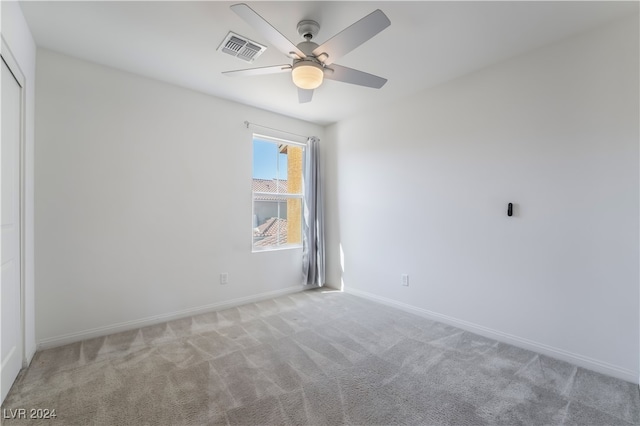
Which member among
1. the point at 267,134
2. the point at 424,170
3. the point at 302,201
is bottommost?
the point at 302,201

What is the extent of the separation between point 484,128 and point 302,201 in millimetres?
2546

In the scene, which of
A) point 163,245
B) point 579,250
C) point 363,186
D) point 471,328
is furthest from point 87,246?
point 579,250

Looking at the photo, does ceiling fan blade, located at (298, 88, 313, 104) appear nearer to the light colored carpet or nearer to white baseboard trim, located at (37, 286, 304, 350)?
the light colored carpet

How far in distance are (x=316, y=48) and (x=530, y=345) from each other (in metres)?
2.94

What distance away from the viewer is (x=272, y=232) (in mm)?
4016

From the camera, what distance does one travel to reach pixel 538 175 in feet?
7.88

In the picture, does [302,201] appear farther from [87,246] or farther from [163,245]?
[87,246]

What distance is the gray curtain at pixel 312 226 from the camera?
164 inches

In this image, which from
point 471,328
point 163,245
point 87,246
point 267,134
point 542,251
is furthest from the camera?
point 267,134

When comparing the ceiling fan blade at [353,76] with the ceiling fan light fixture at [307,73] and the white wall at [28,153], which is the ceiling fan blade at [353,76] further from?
the white wall at [28,153]

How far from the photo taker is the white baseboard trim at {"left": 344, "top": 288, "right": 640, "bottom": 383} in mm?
2020

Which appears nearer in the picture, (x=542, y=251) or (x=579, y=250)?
(x=579, y=250)

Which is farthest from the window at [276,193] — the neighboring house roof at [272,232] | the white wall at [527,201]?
the white wall at [527,201]

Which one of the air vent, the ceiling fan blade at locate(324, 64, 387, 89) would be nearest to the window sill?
the air vent
